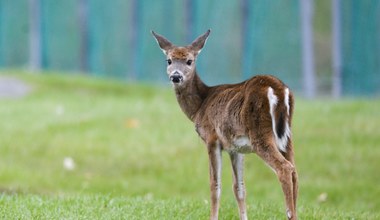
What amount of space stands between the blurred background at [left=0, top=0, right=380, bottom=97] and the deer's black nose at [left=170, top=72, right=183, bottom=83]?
1566cm

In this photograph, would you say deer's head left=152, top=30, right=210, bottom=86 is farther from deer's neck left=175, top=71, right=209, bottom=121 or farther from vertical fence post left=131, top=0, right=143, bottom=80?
vertical fence post left=131, top=0, right=143, bottom=80

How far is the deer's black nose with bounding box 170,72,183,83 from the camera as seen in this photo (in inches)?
309

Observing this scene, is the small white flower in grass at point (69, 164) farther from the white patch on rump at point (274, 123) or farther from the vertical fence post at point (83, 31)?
the vertical fence post at point (83, 31)

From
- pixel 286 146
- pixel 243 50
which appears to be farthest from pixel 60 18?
pixel 286 146

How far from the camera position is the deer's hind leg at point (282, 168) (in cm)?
685

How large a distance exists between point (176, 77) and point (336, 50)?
15.9 meters

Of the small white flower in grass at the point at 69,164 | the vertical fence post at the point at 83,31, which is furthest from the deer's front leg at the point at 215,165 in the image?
the vertical fence post at the point at 83,31

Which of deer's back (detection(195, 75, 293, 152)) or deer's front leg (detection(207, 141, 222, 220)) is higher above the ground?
deer's back (detection(195, 75, 293, 152))

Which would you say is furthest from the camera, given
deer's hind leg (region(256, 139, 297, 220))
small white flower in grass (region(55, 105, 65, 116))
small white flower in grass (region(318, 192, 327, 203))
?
small white flower in grass (region(55, 105, 65, 116))

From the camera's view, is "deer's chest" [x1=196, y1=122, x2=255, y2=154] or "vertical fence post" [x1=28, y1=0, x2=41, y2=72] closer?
"deer's chest" [x1=196, y1=122, x2=255, y2=154]

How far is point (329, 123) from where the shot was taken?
1695 cm

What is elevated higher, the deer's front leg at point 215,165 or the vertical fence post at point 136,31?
the vertical fence post at point 136,31

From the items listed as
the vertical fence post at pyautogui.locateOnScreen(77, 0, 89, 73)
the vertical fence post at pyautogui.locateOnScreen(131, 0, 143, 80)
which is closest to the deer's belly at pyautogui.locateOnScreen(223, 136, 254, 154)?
the vertical fence post at pyautogui.locateOnScreen(131, 0, 143, 80)

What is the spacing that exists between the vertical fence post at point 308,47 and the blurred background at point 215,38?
0.09ft
